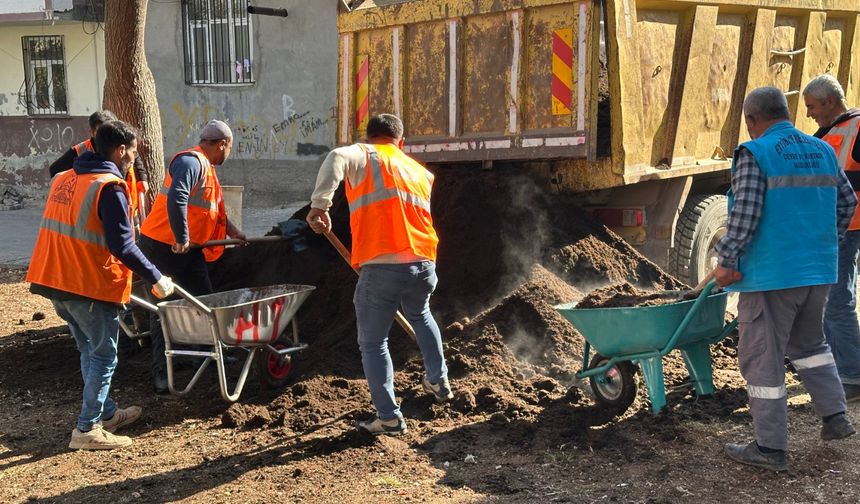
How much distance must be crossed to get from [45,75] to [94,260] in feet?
48.6

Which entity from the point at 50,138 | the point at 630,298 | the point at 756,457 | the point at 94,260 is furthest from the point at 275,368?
the point at 50,138

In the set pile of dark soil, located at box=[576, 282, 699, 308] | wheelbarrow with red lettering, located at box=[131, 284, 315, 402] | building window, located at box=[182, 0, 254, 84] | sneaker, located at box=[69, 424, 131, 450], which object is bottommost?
sneaker, located at box=[69, 424, 131, 450]

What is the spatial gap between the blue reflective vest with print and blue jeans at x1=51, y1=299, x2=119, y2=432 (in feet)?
10.3

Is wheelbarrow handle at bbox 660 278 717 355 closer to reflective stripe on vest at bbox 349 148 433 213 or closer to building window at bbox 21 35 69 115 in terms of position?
reflective stripe on vest at bbox 349 148 433 213

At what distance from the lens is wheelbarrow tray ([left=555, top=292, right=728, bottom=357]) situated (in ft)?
14.6

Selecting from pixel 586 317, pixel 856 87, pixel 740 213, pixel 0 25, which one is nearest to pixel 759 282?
pixel 740 213

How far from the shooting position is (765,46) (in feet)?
24.1

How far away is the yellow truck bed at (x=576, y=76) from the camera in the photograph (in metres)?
6.15

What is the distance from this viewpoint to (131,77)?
856 centimetres

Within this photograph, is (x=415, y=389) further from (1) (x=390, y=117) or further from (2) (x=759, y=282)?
(2) (x=759, y=282)

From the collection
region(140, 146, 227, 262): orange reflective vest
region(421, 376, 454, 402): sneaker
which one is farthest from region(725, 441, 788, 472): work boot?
region(140, 146, 227, 262): orange reflective vest

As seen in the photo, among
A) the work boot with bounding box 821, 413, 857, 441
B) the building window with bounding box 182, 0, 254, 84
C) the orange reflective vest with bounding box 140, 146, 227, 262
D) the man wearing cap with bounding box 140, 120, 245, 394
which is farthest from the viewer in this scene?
the building window with bounding box 182, 0, 254, 84

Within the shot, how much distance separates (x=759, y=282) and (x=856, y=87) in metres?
5.28

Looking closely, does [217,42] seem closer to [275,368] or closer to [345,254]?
[275,368]
